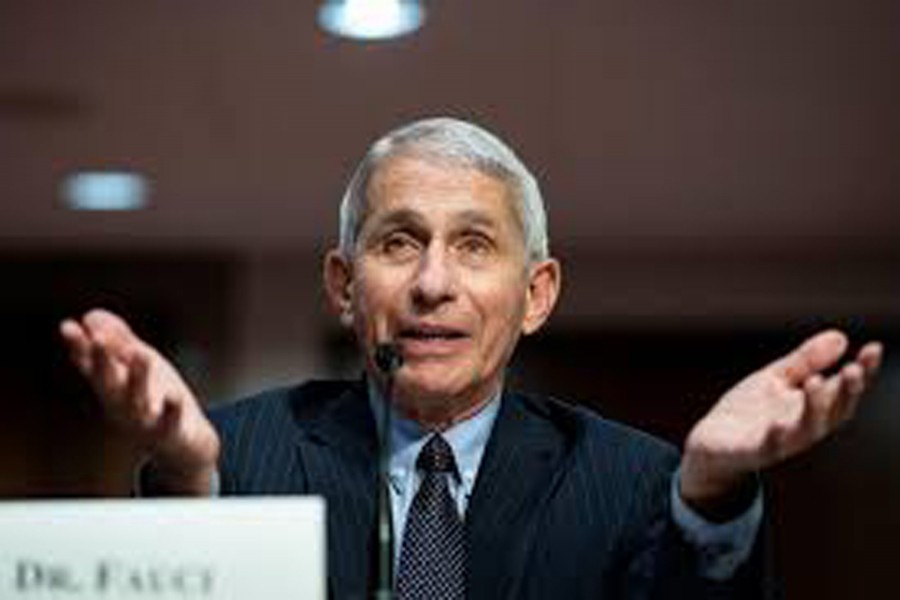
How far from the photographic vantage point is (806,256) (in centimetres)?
407

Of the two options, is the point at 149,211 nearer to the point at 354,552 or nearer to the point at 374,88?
the point at 374,88

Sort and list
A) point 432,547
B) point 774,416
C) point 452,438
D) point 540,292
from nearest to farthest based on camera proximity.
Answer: point 774,416 < point 432,547 < point 452,438 < point 540,292

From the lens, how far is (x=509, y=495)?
3.67 ft

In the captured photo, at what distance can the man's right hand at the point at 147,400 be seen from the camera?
0.87m

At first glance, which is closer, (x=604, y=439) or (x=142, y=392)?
(x=142, y=392)

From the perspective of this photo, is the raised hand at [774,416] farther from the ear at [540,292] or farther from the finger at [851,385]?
the ear at [540,292]

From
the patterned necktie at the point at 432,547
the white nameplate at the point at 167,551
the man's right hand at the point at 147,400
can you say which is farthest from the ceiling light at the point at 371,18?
the white nameplate at the point at 167,551

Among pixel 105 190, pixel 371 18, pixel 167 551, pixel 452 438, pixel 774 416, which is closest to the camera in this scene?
pixel 167 551

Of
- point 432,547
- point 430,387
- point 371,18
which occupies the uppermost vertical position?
point 371,18

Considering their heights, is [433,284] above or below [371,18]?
below

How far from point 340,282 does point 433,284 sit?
0.18 m

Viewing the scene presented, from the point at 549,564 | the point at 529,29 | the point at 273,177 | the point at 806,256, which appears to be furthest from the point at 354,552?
the point at 806,256

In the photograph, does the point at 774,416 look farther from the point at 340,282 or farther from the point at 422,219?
the point at 340,282

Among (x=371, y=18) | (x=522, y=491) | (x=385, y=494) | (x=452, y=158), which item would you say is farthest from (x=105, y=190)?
(x=385, y=494)
